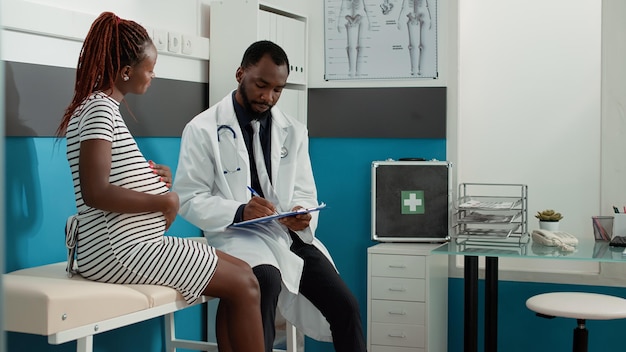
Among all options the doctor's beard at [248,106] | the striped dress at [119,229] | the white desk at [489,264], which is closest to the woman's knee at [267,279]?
the striped dress at [119,229]

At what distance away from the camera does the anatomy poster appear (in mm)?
3764

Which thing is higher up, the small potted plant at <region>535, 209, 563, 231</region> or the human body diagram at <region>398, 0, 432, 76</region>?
the human body diagram at <region>398, 0, 432, 76</region>

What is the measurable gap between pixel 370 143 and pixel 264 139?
971 millimetres

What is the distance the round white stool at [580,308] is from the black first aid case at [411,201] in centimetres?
71

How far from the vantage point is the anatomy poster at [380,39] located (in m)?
3.76

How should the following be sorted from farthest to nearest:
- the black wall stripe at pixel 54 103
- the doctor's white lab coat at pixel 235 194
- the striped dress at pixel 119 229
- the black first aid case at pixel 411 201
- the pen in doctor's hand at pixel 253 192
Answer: the black first aid case at pixel 411 201
the pen in doctor's hand at pixel 253 192
the doctor's white lab coat at pixel 235 194
the black wall stripe at pixel 54 103
the striped dress at pixel 119 229

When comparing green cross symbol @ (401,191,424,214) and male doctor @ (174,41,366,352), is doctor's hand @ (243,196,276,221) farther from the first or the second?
green cross symbol @ (401,191,424,214)

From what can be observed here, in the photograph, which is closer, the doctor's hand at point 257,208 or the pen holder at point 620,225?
the doctor's hand at point 257,208

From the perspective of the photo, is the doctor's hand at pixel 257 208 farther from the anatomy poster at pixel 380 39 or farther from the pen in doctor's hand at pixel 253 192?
the anatomy poster at pixel 380 39

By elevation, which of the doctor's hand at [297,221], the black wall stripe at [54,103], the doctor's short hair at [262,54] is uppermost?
the doctor's short hair at [262,54]

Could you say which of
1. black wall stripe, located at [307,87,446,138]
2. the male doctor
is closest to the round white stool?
the male doctor

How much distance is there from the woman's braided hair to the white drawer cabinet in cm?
150

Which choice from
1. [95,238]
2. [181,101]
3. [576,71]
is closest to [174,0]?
[181,101]

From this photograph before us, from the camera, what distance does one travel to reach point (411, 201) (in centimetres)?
367
